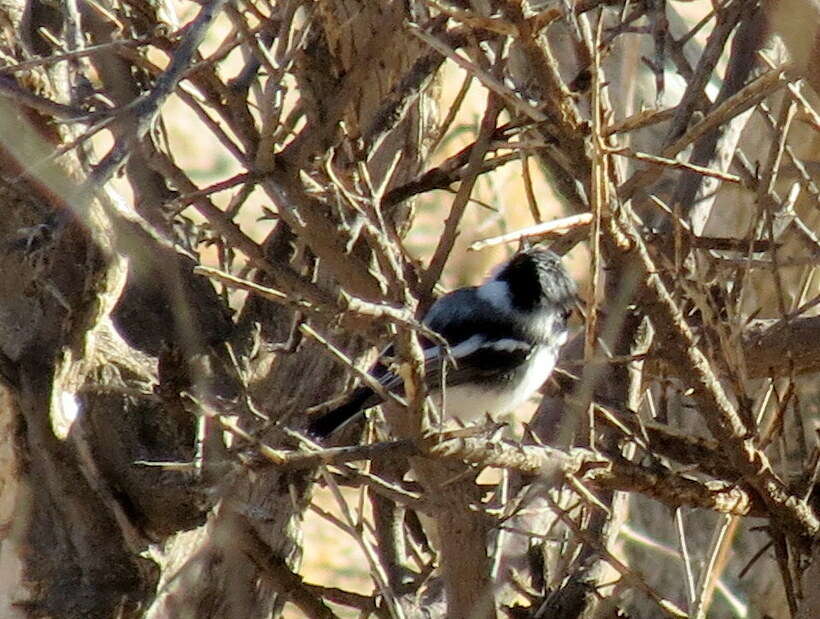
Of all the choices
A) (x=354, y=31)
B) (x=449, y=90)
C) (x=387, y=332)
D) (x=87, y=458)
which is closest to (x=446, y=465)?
Answer: (x=387, y=332)

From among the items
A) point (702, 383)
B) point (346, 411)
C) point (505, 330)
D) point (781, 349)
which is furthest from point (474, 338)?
point (702, 383)

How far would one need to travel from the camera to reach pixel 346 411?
10.2 ft

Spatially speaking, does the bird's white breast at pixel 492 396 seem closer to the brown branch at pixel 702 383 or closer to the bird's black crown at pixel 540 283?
the bird's black crown at pixel 540 283

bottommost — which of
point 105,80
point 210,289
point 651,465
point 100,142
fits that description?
point 651,465

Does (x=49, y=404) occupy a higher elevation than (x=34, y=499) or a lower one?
higher

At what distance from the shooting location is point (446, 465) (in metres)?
2.76

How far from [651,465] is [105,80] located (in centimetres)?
147

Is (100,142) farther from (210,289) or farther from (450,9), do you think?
(450,9)

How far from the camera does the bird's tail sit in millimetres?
3090

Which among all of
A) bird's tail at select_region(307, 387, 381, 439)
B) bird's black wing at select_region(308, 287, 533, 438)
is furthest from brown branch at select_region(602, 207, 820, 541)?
bird's black wing at select_region(308, 287, 533, 438)

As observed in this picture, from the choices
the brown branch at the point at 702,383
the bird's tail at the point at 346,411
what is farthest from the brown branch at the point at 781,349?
the bird's tail at the point at 346,411

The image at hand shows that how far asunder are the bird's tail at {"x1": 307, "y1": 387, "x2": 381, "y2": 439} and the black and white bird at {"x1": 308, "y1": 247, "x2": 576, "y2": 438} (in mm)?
550

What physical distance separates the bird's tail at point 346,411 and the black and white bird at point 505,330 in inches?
21.6

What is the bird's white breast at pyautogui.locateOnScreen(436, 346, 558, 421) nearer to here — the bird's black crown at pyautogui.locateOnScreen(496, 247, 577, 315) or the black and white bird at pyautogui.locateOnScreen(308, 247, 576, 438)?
the black and white bird at pyautogui.locateOnScreen(308, 247, 576, 438)
